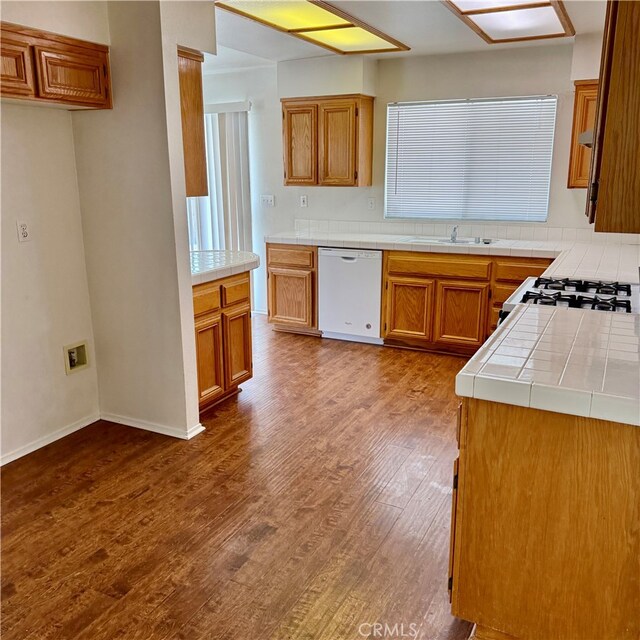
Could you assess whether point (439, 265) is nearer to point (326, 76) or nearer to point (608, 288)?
point (608, 288)

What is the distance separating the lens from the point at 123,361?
11.0 feet

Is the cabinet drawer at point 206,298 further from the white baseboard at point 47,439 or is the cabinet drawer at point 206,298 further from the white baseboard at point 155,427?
the white baseboard at point 47,439

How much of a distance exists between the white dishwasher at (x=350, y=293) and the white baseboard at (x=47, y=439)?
2232mm

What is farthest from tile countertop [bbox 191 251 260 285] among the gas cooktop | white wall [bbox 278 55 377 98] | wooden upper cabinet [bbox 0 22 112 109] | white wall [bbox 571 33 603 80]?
white wall [bbox 571 33 603 80]

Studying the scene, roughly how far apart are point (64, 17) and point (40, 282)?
1312 millimetres

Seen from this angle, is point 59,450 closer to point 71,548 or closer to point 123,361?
point 123,361

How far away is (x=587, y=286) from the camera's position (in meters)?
2.86

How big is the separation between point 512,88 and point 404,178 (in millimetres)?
1125

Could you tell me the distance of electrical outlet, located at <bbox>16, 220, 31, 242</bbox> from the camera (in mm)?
2904

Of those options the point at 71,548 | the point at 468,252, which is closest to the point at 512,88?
the point at 468,252

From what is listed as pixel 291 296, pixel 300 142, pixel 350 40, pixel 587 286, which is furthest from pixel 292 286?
pixel 587 286

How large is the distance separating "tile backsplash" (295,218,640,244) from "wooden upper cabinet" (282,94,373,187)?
1.49 ft

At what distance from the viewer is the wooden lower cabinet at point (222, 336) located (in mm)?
3396

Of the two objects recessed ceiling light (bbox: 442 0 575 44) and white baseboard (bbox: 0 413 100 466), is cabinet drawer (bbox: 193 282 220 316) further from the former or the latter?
recessed ceiling light (bbox: 442 0 575 44)
